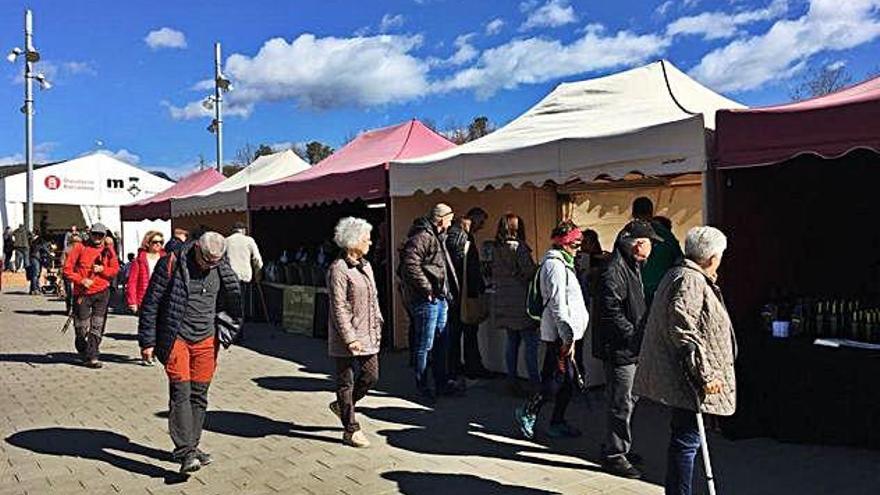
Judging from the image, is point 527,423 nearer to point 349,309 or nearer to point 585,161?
point 349,309

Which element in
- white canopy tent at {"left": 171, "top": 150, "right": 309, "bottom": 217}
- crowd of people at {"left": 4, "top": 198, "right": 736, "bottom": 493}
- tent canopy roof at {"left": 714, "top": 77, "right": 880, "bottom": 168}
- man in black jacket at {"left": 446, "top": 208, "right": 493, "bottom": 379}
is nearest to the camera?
crowd of people at {"left": 4, "top": 198, "right": 736, "bottom": 493}

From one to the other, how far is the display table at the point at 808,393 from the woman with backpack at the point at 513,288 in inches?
66.2

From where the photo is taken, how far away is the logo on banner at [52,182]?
29.5 m

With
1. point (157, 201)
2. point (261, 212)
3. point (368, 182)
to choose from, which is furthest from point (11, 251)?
point (368, 182)

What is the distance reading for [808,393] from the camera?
513 centimetres

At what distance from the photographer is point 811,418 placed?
16.9 ft

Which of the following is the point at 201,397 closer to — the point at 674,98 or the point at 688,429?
the point at 688,429

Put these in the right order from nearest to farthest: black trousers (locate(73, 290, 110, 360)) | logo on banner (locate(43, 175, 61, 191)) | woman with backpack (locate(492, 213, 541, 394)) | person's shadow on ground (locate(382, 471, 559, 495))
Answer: person's shadow on ground (locate(382, 471, 559, 495)) → woman with backpack (locate(492, 213, 541, 394)) → black trousers (locate(73, 290, 110, 360)) → logo on banner (locate(43, 175, 61, 191))

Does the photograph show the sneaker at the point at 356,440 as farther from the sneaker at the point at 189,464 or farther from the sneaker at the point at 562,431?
the sneaker at the point at 562,431

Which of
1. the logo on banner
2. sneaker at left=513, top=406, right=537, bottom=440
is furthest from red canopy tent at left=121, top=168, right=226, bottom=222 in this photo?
sneaker at left=513, top=406, right=537, bottom=440

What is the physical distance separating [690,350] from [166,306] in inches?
125

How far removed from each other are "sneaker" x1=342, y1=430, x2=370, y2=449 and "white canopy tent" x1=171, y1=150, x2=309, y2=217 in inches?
318

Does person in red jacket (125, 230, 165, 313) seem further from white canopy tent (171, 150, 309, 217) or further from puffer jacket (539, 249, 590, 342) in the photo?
puffer jacket (539, 249, 590, 342)

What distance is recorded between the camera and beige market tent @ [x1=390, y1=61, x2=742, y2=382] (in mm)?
5805
